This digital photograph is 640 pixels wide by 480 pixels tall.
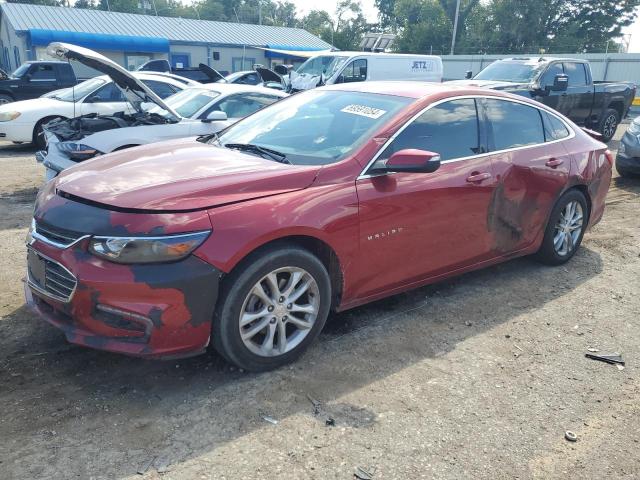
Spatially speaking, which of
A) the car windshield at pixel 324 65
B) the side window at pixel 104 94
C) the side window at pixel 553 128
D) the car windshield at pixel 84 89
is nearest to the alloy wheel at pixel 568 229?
the side window at pixel 553 128

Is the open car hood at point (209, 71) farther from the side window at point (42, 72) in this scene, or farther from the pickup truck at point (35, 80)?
the side window at point (42, 72)

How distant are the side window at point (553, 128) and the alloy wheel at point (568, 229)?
0.64 m

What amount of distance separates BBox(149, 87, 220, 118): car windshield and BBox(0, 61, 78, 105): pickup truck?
8576 mm

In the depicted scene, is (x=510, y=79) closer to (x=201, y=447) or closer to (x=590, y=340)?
(x=590, y=340)

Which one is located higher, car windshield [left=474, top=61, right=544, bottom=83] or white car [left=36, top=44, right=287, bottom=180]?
car windshield [left=474, top=61, right=544, bottom=83]

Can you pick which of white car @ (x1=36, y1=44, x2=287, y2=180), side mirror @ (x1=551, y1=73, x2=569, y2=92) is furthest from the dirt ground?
side mirror @ (x1=551, y1=73, x2=569, y2=92)

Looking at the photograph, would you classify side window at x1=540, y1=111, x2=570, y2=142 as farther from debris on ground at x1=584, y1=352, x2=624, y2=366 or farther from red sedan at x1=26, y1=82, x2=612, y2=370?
debris on ground at x1=584, y1=352, x2=624, y2=366

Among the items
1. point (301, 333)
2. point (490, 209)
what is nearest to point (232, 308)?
point (301, 333)

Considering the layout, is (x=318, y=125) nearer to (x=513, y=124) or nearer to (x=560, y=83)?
(x=513, y=124)

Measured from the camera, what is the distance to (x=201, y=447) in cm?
271

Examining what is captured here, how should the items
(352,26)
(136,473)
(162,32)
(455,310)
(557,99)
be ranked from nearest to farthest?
(136,473), (455,310), (557,99), (162,32), (352,26)

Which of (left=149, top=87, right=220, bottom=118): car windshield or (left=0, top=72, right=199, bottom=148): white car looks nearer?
(left=149, top=87, right=220, bottom=118): car windshield

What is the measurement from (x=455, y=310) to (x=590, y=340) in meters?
0.98

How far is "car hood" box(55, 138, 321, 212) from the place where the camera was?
10.0 feet
